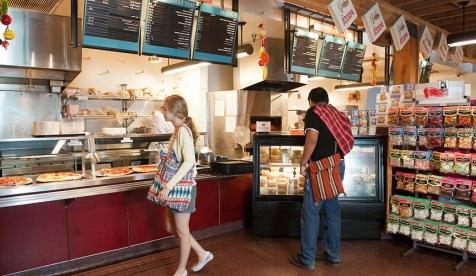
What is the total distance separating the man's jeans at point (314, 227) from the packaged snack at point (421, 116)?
1332mm

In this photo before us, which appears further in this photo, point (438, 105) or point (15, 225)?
point (438, 105)

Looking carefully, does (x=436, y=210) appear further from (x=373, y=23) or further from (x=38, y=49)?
(x=38, y=49)

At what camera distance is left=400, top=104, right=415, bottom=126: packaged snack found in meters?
4.04

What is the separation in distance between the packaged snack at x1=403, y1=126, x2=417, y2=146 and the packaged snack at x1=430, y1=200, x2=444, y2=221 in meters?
0.67

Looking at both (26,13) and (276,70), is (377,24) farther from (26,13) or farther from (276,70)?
(26,13)

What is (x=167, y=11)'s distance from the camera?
3768 mm

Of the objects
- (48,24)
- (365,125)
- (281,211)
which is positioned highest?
(48,24)

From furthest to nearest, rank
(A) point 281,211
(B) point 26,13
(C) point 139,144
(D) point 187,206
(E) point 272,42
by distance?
(C) point 139,144, (E) point 272,42, (B) point 26,13, (A) point 281,211, (D) point 187,206

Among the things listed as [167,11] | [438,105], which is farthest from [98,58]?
[438,105]

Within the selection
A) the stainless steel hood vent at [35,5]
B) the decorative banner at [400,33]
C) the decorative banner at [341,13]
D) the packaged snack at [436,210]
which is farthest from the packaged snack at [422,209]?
the stainless steel hood vent at [35,5]

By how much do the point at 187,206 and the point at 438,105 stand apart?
9.66 feet

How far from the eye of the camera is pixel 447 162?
3.72m

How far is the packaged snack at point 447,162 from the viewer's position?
3.69m

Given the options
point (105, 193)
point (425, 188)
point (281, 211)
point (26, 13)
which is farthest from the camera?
point (26, 13)
